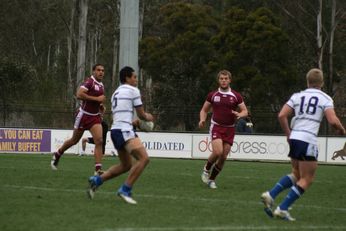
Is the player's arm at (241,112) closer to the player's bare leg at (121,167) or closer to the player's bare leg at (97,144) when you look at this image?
the player's bare leg at (97,144)

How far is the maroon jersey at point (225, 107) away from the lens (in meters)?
14.9

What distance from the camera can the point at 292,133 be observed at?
10.0 meters

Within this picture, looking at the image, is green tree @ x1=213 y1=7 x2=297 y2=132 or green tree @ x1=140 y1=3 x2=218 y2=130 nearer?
green tree @ x1=213 y1=7 x2=297 y2=132

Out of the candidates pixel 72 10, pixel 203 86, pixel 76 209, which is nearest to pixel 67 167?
pixel 76 209

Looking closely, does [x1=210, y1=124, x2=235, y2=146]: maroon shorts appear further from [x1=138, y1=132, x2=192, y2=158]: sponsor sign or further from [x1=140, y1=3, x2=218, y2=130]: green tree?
[x1=140, y1=3, x2=218, y2=130]: green tree

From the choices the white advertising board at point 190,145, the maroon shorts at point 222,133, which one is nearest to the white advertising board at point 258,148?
the white advertising board at point 190,145

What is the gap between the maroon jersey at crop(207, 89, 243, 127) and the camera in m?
14.9

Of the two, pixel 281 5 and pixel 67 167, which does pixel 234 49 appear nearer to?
pixel 281 5

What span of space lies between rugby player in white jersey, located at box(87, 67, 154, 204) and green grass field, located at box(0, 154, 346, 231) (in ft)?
0.90

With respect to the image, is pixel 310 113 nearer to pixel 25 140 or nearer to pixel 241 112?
pixel 241 112

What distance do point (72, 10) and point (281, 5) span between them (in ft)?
45.7

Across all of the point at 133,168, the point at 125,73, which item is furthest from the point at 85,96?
the point at 133,168

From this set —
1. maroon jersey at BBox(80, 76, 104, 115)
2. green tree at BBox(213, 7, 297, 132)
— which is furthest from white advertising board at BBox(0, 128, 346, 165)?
green tree at BBox(213, 7, 297, 132)

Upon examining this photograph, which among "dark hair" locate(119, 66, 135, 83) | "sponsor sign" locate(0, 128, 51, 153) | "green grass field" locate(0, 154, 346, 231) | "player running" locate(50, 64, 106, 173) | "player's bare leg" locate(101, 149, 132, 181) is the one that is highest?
"dark hair" locate(119, 66, 135, 83)
